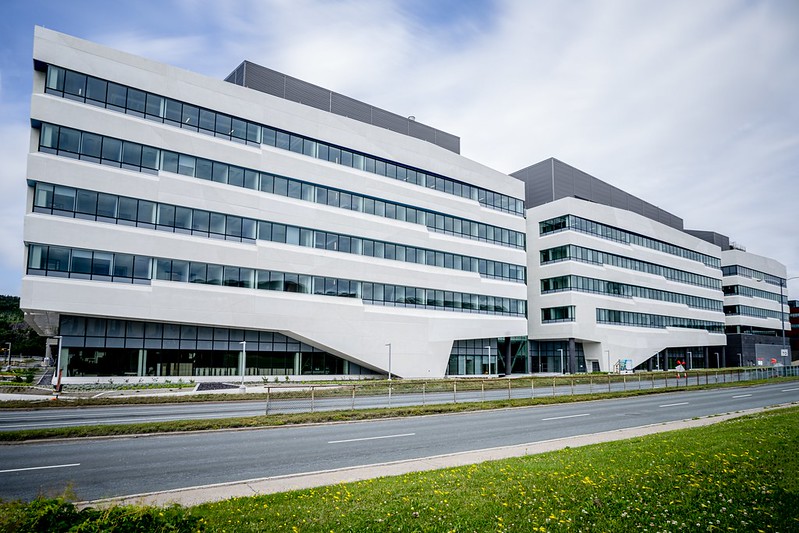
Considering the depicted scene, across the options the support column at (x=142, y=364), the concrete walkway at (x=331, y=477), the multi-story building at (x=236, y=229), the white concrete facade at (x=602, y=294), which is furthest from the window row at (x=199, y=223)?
the concrete walkway at (x=331, y=477)

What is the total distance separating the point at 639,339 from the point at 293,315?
5232 cm

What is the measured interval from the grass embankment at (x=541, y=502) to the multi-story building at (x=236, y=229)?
30446 millimetres

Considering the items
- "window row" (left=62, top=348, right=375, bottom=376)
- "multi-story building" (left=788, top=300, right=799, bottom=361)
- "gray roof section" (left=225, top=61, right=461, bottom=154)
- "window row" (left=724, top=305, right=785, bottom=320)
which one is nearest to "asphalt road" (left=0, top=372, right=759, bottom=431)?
"window row" (left=62, top=348, right=375, bottom=376)

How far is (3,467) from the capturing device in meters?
11.7

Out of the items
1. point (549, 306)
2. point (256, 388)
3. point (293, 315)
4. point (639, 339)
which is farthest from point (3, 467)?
point (639, 339)

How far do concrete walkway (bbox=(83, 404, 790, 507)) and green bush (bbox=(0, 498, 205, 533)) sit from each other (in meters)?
1.49

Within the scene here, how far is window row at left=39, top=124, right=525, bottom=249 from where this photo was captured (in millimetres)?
34438

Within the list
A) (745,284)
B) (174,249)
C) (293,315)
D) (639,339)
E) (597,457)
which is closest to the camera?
(597,457)

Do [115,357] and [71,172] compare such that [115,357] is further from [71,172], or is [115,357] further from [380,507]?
[380,507]

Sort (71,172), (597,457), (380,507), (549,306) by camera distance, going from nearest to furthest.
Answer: (380,507) → (597,457) → (71,172) → (549,306)

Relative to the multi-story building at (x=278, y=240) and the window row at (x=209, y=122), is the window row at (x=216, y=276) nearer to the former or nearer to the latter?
the multi-story building at (x=278, y=240)

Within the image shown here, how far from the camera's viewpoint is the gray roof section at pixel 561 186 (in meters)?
69.2

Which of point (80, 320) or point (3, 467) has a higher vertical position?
point (80, 320)

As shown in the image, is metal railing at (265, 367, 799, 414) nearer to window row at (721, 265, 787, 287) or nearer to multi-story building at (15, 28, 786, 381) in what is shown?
multi-story building at (15, 28, 786, 381)
